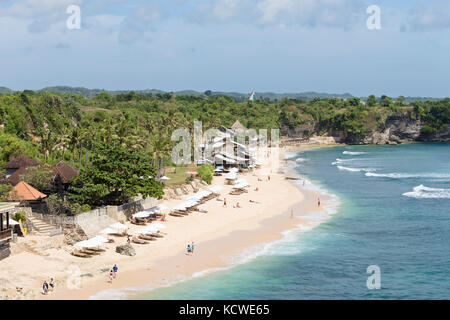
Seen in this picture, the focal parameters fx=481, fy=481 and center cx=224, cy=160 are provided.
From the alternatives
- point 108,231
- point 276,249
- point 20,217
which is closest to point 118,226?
point 108,231

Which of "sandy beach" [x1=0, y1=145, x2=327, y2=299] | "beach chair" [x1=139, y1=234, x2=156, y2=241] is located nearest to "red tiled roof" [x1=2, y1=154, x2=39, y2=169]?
"sandy beach" [x1=0, y1=145, x2=327, y2=299]

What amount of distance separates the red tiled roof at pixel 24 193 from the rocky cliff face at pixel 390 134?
127 metres

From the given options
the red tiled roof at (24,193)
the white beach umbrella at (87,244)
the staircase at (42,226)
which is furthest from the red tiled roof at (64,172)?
the white beach umbrella at (87,244)

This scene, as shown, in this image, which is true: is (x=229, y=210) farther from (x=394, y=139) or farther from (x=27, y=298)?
(x=394, y=139)

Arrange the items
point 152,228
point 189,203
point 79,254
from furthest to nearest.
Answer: point 189,203 → point 152,228 → point 79,254

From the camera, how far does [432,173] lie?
86.1 metres

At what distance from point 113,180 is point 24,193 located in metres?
7.22

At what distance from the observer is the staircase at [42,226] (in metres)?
36.1

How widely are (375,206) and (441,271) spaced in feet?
72.6

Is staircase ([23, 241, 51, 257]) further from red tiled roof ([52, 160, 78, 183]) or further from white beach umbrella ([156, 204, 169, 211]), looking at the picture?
white beach umbrella ([156, 204, 169, 211])

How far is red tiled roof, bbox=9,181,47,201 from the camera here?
1485 inches

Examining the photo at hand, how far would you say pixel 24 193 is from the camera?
38.3 m

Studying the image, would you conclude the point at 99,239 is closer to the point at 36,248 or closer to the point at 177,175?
the point at 36,248

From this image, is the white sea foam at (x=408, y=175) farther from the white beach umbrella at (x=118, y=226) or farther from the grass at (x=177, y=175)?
the white beach umbrella at (x=118, y=226)
